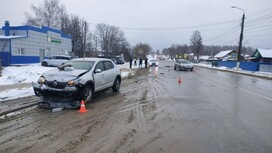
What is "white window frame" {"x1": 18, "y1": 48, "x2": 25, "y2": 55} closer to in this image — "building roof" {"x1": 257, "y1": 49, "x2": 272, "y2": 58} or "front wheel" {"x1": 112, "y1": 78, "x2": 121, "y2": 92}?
"front wheel" {"x1": 112, "y1": 78, "x2": 121, "y2": 92}

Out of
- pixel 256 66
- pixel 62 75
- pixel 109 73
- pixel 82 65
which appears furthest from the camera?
pixel 256 66

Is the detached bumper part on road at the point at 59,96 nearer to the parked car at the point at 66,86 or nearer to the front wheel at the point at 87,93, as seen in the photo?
the parked car at the point at 66,86

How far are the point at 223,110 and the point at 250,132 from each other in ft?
7.67

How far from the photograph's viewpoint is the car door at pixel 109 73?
10277mm

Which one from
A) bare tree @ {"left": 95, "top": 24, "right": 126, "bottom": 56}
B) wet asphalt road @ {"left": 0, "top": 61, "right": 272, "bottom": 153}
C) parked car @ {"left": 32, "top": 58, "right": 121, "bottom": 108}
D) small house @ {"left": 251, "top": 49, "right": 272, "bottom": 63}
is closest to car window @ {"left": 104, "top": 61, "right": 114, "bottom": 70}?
parked car @ {"left": 32, "top": 58, "right": 121, "bottom": 108}

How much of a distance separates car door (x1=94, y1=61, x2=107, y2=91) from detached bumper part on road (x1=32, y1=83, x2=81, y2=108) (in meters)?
1.38

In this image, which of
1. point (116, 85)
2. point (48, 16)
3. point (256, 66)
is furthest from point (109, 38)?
point (116, 85)

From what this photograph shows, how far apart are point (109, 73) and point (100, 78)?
3.66 ft

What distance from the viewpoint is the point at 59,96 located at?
7.64m

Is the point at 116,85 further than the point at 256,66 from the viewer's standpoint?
No

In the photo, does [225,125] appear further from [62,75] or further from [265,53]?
[265,53]

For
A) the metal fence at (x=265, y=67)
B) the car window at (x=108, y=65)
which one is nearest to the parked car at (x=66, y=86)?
the car window at (x=108, y=65)

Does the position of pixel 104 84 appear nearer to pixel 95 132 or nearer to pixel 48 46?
pixel 95 132

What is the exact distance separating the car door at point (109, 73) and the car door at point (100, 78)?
0.89ft
